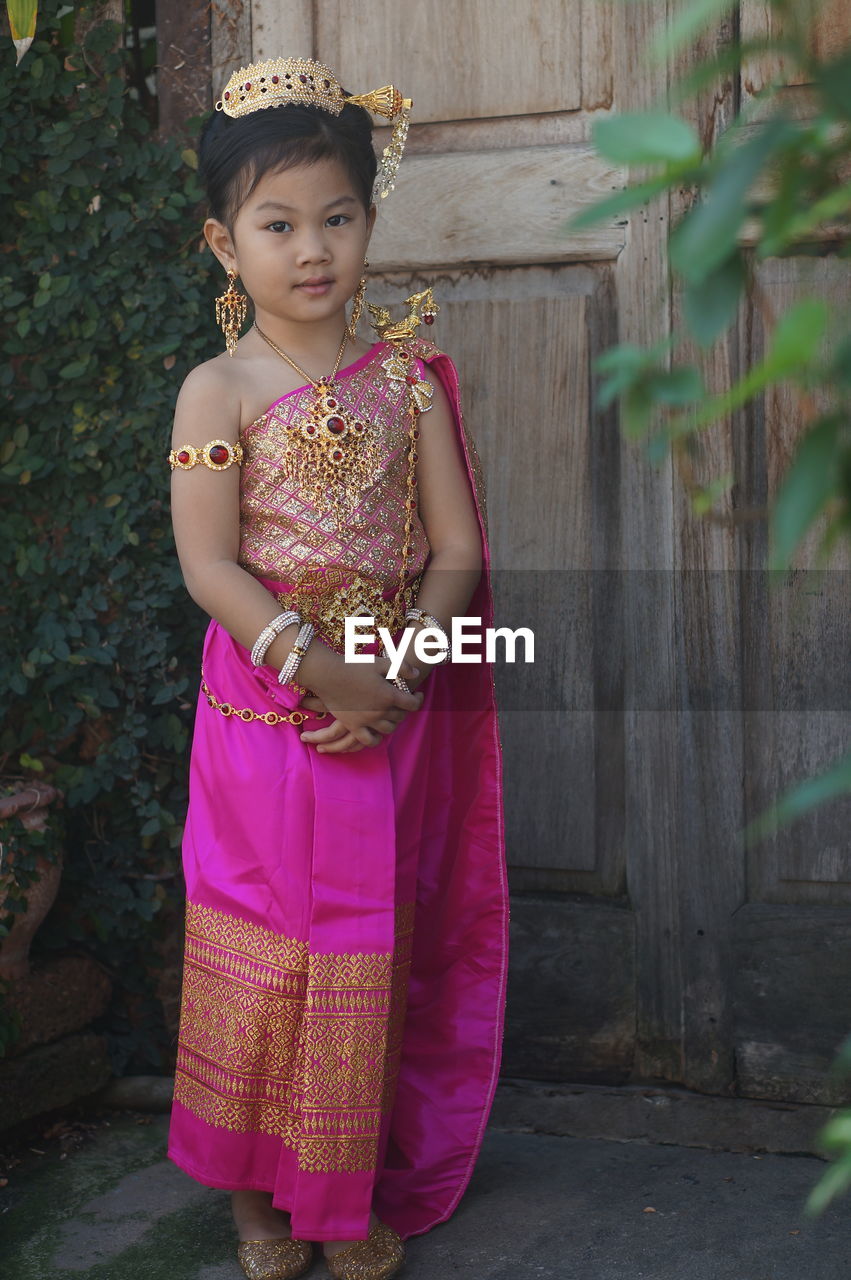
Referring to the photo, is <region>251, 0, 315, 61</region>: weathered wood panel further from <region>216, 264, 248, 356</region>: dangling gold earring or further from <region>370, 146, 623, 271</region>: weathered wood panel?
<region>216, 264, 248, 356</region>: dangling gold earring

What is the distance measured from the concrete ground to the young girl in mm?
122

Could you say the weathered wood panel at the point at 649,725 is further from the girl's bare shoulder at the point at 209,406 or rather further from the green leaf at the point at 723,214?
the green leaf at the point at 723,214

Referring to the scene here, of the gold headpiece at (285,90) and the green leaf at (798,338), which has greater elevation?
the gold headpiece at (285,90)

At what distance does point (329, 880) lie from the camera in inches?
81.5

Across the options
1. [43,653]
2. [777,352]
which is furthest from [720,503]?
[777,352]

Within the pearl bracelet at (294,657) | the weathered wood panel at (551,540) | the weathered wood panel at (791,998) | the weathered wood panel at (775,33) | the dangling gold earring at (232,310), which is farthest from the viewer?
the weathered wood panel at (551,540)

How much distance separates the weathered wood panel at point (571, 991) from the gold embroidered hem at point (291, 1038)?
60 centimetres

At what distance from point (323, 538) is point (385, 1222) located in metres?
1.08

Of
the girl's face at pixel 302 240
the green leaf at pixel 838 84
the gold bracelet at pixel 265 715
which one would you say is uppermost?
the girl's face at pixel 302 240

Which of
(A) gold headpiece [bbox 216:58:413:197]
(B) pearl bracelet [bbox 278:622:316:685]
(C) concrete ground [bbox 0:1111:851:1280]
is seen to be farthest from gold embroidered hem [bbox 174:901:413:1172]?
(A) gold headpiece [bbox 216:58:413:197]

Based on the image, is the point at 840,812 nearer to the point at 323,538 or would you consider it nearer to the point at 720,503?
the point at 720,503

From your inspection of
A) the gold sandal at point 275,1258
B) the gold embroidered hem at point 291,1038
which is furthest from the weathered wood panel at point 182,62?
the gold sandal at point 275,1258

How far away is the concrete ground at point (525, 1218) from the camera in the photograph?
2148mm

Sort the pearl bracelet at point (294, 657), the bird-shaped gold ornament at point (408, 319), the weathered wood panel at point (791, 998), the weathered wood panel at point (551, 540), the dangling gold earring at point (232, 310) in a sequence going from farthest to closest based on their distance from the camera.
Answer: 1. the weathered wood panel at point (551, 540)
2. the weathered wood panel at point (791, 998)
3. the bird-shaped gold ornament at point (408, 319)
4. the dangling gold earring at point (232, 310)
5. the pearl bracelet at point (294, 657)
